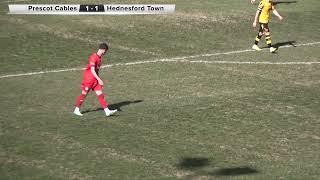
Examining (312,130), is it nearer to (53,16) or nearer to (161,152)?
(161,152)

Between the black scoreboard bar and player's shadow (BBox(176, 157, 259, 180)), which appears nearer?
player's shadow (BBox(176, 157, 259, 180))

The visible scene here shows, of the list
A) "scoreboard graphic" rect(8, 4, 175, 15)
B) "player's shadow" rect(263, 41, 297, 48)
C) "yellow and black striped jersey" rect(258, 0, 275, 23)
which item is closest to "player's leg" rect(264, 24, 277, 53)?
"yellow and black striped jersey" rect(258, 0, 275, 23)

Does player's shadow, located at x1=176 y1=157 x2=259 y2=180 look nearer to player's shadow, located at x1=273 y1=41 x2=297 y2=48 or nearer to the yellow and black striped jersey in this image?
the yellow and black striped jersey

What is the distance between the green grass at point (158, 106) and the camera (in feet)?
44.4

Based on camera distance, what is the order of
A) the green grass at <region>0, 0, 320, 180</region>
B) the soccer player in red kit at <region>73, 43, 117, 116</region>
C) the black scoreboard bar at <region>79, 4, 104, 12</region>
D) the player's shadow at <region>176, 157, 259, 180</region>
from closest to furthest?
the player's shadow at <region>176, 157, 259, 180</region> → the green grass at <region>0, 0, 320, 180</region> → the soccer player in red kit at <region>73, 43, 117, 116</region> → the black scoreboard bar at <region>79, 4, 104, 12</region>

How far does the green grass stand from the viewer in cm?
1353

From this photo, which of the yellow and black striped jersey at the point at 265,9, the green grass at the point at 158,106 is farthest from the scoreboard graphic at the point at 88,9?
the yellow and black striped jersey at the point at 265,9

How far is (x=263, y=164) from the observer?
44.7 feet

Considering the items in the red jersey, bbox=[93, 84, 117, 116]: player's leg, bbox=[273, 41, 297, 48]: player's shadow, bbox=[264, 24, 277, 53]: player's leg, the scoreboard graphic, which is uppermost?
the red jersey

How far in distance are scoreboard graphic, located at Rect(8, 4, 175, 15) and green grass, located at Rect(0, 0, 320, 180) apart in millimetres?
1624

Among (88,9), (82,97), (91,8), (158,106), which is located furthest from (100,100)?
(91,8)

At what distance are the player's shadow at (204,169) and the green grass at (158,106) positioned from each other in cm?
2

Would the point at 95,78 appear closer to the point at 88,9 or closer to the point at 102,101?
the point at 102,101

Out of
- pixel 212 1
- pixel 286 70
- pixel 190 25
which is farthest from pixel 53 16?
pixel 286 70
